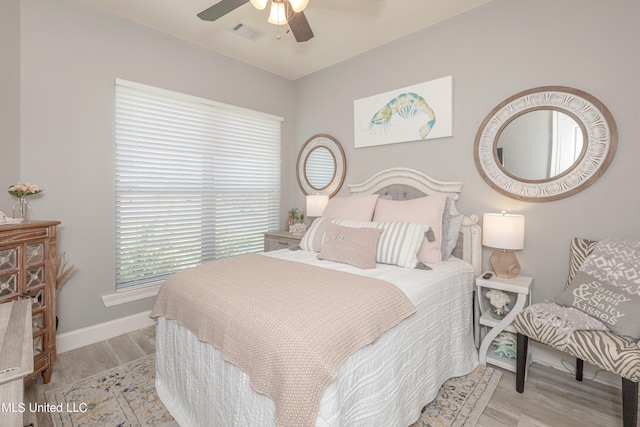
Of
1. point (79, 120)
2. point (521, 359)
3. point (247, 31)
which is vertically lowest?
point (521, 359)

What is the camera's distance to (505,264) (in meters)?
2.26

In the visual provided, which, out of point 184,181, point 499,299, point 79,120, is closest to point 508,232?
point 499,299

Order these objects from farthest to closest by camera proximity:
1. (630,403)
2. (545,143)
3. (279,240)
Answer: (279,240) → (545,143) → (630,403)

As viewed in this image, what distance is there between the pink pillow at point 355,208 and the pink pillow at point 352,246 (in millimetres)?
386

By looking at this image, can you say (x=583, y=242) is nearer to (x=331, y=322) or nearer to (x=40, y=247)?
(x=331, y=322)

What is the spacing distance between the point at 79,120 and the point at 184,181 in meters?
0.96

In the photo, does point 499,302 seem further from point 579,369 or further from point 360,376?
point 360,376

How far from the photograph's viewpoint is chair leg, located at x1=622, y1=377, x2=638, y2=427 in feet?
4.75

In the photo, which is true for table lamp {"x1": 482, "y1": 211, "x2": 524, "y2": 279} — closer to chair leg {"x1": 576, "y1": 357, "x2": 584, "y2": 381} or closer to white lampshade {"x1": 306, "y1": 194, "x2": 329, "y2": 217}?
chair leg {"x1": 576, "y1": 357, "x2": 584, "y2": 381}

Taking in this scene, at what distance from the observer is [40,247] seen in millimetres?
1959

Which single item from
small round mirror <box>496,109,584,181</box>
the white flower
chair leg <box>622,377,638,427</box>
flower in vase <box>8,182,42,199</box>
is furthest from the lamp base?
flower in vase <box>8,182,42,199</box>

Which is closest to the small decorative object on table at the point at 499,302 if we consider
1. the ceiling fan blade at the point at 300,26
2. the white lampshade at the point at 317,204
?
the white lampshade at the point at 317,204

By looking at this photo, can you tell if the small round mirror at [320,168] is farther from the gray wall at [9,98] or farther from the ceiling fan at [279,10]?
the gray wall at [9,98]

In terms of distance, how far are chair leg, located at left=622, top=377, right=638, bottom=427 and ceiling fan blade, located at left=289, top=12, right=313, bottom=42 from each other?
2.64m
